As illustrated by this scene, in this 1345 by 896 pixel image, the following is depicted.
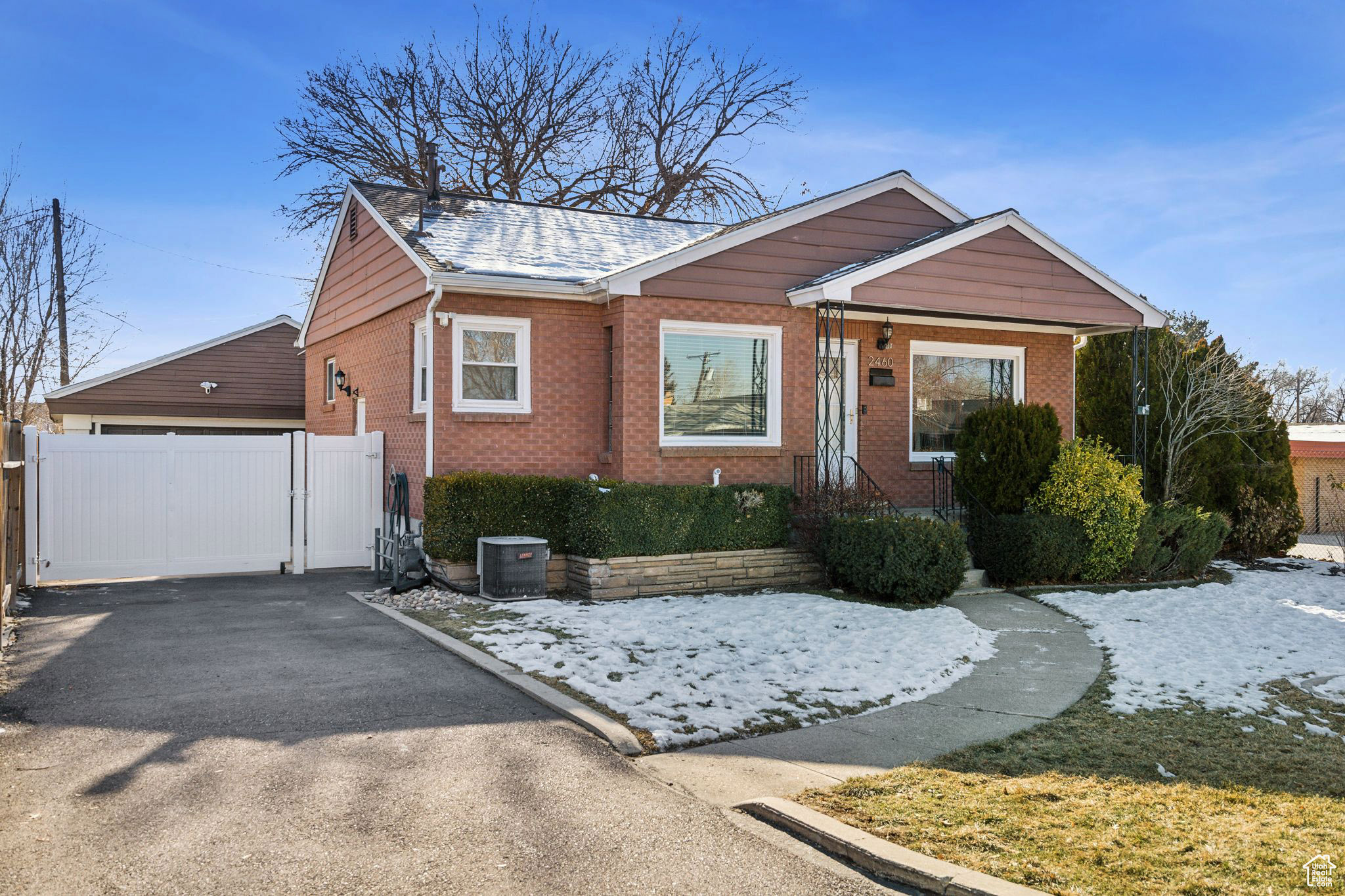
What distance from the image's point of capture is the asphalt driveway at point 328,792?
3.95 meters

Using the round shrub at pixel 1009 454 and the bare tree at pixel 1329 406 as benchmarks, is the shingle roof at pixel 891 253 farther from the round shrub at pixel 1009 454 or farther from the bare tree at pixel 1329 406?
the bare tree at pixel 1329 406

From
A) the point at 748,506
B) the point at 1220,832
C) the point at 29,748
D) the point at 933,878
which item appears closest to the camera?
the point at 933,878

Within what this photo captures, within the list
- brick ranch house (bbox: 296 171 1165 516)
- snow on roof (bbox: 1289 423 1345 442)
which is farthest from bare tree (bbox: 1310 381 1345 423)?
brick ranch house (bbox: 296 171 1165 516)

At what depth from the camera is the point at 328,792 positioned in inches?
190

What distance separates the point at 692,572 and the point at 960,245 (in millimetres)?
5815

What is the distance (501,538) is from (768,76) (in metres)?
22.1

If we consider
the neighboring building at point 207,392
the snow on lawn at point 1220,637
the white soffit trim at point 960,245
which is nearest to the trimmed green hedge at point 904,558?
the snow on lawn at point 1220,637

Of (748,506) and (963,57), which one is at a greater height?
(963,57)

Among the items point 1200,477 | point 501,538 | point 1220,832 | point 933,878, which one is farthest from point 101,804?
point 1200,477

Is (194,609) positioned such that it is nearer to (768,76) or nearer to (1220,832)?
(1220,832)

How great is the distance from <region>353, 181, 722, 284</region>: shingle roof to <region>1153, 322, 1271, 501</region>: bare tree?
7.87 meters

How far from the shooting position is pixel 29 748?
5426 millimetres

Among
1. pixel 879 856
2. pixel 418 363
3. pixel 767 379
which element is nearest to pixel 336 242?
pixel 418 363

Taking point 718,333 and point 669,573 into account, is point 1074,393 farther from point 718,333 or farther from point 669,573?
point 669,573
